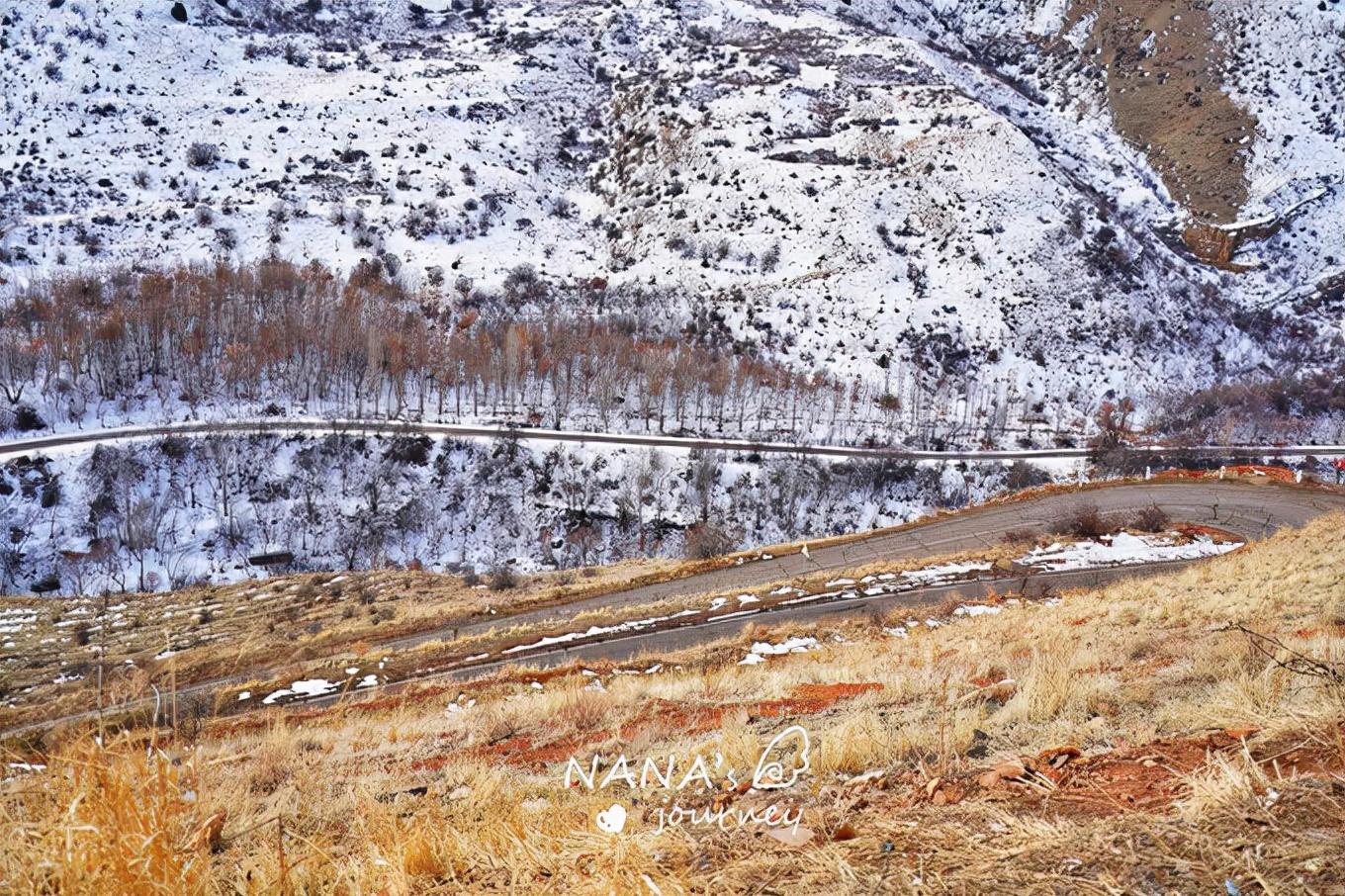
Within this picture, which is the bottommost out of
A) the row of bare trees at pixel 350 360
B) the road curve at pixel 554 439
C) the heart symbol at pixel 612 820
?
the road curve at pixel 554 439

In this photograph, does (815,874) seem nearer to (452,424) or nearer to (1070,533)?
(1070,533)

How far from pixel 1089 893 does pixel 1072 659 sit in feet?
15.1

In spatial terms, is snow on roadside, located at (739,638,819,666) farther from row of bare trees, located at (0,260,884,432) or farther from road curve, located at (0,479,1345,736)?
row of bare trees, located at (0,260,884,432)

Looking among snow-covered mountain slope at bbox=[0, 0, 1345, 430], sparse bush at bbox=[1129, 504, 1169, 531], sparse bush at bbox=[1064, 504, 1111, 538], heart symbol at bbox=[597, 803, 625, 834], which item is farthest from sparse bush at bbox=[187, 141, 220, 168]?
heart symbol at bbox=[597, 803, 625, 834]

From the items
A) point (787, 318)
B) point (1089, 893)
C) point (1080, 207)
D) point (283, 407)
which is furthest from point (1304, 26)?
point (1089, 893)

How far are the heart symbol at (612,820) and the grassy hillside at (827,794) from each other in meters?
0.04

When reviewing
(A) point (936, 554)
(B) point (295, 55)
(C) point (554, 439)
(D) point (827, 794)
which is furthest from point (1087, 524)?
(B) point (295, 55)

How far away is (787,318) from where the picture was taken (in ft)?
155

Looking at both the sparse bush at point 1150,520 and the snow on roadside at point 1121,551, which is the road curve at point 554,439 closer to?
the sparse bush at point 1150,520

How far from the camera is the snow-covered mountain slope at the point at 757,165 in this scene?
47.7 meters

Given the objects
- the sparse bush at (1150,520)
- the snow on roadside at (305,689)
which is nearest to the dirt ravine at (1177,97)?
the sparse bush at (1150,520)

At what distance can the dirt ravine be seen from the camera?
59.8 m

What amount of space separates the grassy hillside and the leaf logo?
0.07 metres

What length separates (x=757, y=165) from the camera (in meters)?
57.1
